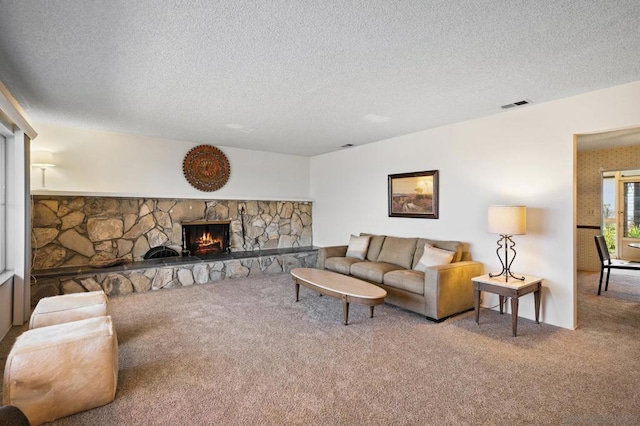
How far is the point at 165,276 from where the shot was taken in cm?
502

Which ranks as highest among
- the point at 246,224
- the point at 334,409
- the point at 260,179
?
the point at 260,179

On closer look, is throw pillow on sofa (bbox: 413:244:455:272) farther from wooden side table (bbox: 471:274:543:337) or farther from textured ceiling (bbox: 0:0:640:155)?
textured ceiling (bbox: 0:0:640:155)

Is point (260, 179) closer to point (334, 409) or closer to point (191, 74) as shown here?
point (191, 74)

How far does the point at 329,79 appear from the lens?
116 inches

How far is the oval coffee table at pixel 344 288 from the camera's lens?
3369mm

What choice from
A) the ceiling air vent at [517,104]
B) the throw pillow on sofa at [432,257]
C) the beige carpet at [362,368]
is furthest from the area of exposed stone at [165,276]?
the ceiling air vent at [517,104]

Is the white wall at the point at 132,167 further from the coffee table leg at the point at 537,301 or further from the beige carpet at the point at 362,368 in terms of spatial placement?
the coffee table leg at the point at 537,301

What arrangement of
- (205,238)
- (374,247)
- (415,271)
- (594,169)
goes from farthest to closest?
(594,169)
(205,238)
(374,247)
(415,271)

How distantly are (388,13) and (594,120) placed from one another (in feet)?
8.76

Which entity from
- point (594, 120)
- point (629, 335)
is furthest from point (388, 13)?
point (629, 335)

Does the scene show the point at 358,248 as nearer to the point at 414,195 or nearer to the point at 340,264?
the point at 340,264

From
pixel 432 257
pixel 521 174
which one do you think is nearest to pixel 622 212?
pixel 521 174

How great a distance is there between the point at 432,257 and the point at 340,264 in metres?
1.42

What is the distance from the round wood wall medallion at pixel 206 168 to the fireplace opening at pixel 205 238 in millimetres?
702
